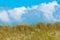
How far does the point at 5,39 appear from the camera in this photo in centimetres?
885

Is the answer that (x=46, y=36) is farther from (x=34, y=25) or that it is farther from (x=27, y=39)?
(x=34, y=25)

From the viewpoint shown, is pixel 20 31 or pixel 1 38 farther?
pixel 20 31

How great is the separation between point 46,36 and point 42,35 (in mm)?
210

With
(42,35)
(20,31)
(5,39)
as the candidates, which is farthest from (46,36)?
(20,31)

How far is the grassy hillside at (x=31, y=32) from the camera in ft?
28.4

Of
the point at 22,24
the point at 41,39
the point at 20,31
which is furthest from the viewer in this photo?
the point at 22,24

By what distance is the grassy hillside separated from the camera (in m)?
8.66

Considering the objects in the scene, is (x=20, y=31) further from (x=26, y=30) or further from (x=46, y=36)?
(x=46, y=36)

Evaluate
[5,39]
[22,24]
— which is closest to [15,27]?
[22,24]

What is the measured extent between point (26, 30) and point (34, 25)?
1.04m

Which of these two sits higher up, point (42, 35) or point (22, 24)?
point (22, 24)

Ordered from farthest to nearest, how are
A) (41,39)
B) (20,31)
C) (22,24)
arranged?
1. (22,24)
2. (20,31)
3. (41,39)

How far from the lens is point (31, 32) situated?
33.8 feet

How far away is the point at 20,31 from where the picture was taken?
10820 millimetres
